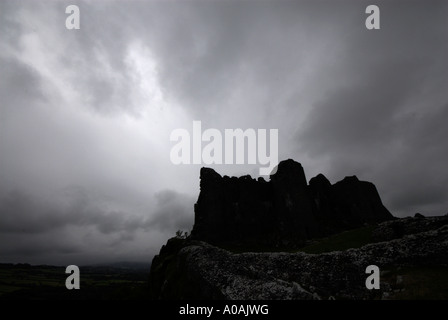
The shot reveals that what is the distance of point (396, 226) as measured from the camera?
32.6 metres

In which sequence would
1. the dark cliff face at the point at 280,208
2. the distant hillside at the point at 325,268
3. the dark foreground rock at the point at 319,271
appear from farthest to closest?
the dark cliff face at the point at 280,208 → the dark foreground rock at the point at 319,271 → the distant hillside at the point at 325,268

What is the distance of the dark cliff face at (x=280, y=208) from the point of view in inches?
3364

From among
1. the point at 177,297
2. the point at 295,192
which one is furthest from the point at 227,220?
the point at 177,297

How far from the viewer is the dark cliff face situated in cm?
8544

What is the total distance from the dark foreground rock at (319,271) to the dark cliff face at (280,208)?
5469 cm

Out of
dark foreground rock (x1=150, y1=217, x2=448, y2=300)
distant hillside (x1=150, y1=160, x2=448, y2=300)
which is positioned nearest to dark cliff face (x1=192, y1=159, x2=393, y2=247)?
distant hillside (x1=150, y1=160, x2=448, y2=300)

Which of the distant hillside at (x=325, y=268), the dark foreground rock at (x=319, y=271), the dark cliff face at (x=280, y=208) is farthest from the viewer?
the dark cliff face at (x=280, y=208)

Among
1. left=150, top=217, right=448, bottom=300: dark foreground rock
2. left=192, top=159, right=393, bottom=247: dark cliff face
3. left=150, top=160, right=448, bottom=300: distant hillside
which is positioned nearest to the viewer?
left=150, top=160, right=448, bottom=300: distant hillside

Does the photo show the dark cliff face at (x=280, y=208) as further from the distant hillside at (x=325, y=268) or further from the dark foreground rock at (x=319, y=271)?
the dark foreground rock at (x=319, y=271)

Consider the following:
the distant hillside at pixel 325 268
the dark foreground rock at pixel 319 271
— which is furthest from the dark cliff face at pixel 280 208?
the dark foreground rock at pixel 319 271

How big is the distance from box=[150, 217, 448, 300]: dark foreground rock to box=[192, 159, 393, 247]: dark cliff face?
54.7 m

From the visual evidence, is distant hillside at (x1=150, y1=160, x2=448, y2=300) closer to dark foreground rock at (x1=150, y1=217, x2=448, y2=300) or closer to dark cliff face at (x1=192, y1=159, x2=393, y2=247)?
dark foreground rock at (x1=150, y1=217, x2=448, y2=300)
